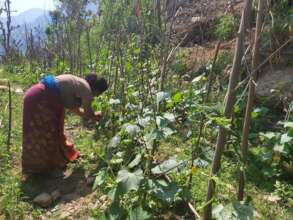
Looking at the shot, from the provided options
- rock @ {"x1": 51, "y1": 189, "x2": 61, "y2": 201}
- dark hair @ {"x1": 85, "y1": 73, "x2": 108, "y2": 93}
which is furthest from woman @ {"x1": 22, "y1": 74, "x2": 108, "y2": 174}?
rock @ {"x1": 51, "y1": 189, "x2": 61, "y2": 201}

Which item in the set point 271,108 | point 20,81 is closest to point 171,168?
point 271,108

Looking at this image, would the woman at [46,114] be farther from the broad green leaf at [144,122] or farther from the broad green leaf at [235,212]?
the broad green leaf at [235,212]

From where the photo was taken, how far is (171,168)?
8.23ft

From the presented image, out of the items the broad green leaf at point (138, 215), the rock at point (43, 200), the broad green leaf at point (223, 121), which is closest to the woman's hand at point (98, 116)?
the rock at point (43, 200)

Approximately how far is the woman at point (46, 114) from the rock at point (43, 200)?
464 millimetres

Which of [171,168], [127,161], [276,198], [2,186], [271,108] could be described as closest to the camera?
[171,168]

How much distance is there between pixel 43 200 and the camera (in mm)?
3320

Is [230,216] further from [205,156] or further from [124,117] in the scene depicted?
[124,117]

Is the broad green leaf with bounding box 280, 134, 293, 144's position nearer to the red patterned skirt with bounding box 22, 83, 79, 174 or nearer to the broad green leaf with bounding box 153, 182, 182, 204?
the broad green leaf with bounding box 153, 182, 182, 204

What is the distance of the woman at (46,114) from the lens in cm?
372

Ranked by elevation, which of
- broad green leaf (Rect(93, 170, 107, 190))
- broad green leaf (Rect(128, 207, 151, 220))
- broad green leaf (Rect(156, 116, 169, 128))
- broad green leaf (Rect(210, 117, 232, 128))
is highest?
broad green leaf (Rect(210, 117, 232, 128))

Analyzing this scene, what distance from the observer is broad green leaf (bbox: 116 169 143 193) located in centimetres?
239

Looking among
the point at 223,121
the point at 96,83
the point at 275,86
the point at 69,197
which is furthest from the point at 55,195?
the point at 275,86

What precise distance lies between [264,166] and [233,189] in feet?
1.40
